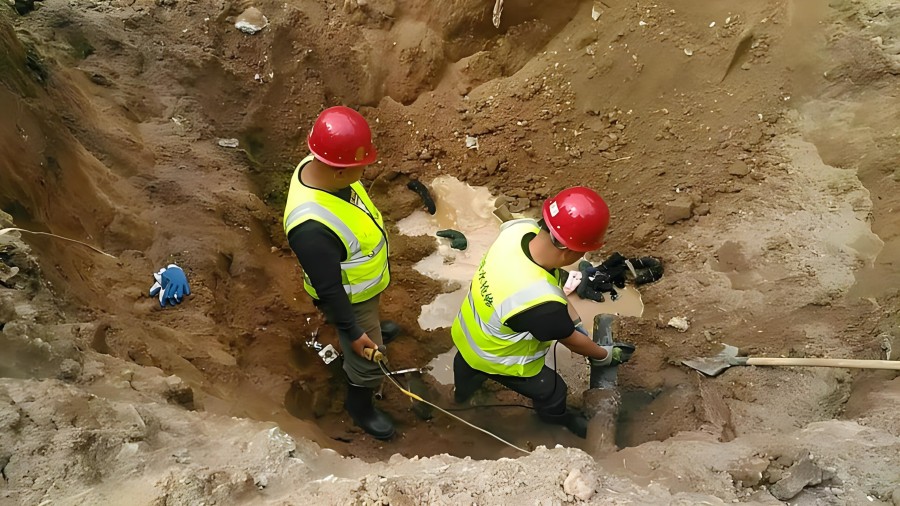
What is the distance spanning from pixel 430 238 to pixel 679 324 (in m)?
2.25

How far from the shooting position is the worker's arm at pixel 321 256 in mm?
2717

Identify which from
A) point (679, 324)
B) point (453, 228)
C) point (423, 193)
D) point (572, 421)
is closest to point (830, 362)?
point (679, 324)

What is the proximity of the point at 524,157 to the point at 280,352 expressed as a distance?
2.97 metres

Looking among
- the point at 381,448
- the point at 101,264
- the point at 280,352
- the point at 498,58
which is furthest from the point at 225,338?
the point at 498,58

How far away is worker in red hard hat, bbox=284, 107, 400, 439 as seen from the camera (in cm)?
275

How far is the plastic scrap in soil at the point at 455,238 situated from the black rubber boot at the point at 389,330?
103 centimetres

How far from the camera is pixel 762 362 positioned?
323 centimetres

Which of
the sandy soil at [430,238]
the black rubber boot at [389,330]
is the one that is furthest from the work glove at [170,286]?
the black rubber boot at [389,330]

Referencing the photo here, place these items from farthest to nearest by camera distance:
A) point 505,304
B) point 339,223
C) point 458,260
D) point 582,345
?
point 458,260
point 582,345
point 339,223
point 505,304

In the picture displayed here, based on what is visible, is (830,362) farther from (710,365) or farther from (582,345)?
(582,345)

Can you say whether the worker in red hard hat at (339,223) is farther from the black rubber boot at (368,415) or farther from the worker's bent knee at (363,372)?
the black rubber boot at (368,415)

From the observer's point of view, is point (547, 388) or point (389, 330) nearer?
point (547, 388)

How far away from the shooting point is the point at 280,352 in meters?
3.83

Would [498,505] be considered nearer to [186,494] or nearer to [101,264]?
[186,494]
